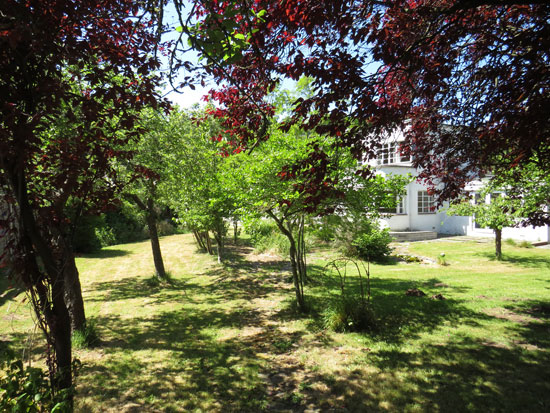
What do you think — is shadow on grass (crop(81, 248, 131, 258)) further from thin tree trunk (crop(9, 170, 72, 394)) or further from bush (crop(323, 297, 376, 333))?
thin tree trunk (crop(9, 170, 72, 394))

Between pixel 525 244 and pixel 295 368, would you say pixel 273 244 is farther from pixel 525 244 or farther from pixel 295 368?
pixel 525 244

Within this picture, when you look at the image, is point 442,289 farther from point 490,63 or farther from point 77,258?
point 77,258

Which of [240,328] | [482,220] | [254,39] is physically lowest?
[240,328]

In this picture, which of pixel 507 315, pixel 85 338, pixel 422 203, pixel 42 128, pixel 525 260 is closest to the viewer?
pixel 42 128

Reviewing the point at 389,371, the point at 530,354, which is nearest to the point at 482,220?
the point at 530,354

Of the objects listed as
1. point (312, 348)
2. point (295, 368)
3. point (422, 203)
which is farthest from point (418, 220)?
point (295, 368)

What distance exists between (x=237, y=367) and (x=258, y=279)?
669 centimetres

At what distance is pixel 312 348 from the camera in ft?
17.8

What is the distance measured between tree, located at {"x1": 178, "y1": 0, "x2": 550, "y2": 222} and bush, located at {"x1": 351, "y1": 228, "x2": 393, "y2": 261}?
9068 millimetres

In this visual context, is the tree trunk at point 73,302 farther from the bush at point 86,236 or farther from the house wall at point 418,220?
the house wall at point 418,220

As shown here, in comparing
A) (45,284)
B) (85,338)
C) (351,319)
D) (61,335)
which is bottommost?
(85,338)

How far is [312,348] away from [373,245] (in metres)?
9.57

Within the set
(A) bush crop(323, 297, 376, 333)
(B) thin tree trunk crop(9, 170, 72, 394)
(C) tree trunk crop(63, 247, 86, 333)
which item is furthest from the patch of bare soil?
(C) tree trunk crop(63, 247, 86, 333)

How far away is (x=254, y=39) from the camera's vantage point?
3.74m
